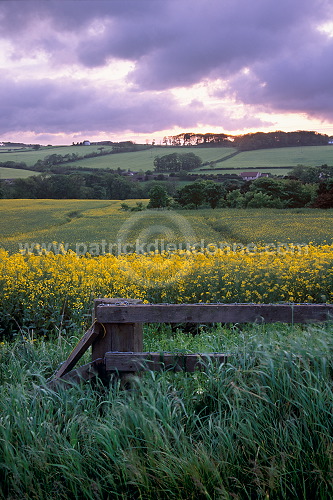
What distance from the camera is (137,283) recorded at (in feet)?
27.1

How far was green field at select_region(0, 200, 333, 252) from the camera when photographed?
72.6 feet

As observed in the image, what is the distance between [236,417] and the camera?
9.94 ft

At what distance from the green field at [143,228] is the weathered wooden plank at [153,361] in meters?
16.5

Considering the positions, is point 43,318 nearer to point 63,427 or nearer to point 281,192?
point 63,427

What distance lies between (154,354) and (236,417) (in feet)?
2.86

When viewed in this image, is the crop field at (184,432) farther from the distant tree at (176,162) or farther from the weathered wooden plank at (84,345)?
the distant tree at (176,162)

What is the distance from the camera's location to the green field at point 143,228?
72.6 ft

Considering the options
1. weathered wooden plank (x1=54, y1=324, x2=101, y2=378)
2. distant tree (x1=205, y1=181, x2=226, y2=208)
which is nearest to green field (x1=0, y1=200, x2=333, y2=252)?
distant tree (x1=205, y1=181, x2=226, y2=208)

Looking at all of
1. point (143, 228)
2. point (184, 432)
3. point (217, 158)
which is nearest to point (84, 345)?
point (184, 432)

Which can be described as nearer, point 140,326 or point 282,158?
point 140,326

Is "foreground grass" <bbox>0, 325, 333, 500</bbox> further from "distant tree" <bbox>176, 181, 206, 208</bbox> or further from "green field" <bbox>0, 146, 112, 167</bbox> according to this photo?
"green field" <bbox>0, 146, 112, 167</bbox>

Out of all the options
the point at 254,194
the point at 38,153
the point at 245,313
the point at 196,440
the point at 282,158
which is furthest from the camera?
the point at 38,153

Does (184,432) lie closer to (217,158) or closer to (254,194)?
(254,194)

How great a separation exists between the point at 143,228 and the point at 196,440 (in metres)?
27.5
